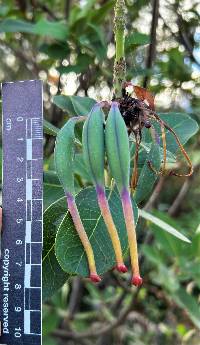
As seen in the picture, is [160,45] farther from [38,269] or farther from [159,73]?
[38,269]

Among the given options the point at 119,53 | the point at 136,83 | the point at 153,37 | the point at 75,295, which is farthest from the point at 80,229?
the point at 75,295

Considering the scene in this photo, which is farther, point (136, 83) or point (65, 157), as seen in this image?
point (136, 83)

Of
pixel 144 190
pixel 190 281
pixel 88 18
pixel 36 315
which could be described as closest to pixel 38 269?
pixel 36 315

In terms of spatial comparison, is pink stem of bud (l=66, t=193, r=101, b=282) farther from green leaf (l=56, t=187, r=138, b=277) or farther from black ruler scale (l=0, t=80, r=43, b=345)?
black ruler scale (l=0, t=80, r=43, b=345)

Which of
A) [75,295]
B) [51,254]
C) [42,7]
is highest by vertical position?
[42,7]

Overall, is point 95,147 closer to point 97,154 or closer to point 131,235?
point 97,154

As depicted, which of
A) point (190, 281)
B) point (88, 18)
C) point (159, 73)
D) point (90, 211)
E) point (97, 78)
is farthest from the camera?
point (190, 281)

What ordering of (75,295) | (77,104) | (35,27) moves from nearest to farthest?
(77,104) → (35,27) → (75,295)
